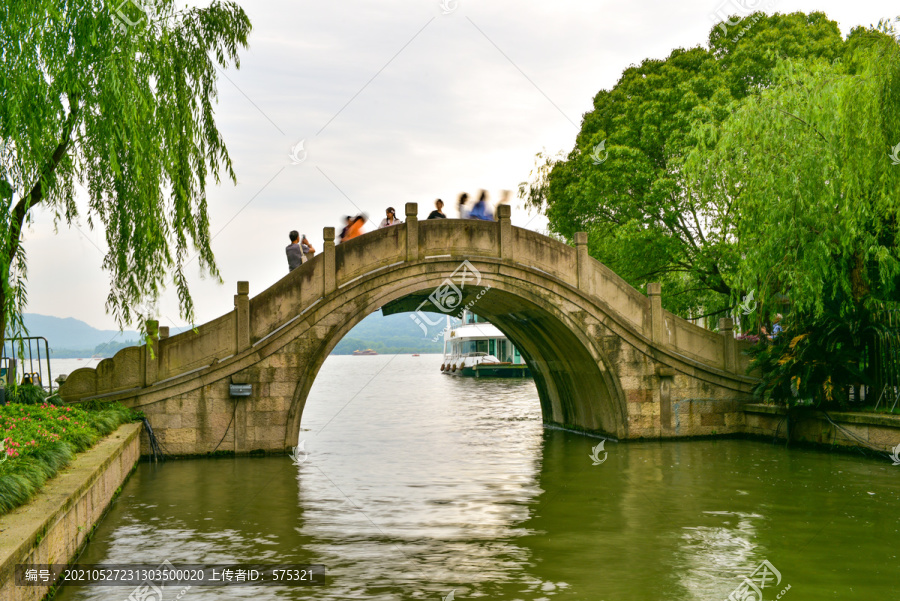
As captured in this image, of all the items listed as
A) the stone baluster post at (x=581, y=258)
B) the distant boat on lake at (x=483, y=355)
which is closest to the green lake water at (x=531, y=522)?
the stone baluster post at (x=581, y=258)

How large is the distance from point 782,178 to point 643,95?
9295mm

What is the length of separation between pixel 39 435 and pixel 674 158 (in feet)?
54.6

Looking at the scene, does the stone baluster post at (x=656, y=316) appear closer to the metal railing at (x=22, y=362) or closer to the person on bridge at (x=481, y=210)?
the person on bridge at (x=481, y=210)

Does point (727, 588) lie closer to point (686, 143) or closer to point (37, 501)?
point (37, 501)

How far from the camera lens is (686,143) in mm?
21109

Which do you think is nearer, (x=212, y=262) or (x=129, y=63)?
(x=129, y=63)

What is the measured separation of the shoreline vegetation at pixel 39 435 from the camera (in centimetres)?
739

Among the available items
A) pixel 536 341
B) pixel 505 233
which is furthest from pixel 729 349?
pixel 505 233

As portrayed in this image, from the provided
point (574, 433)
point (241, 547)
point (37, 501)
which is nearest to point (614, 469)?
point (574, 433)

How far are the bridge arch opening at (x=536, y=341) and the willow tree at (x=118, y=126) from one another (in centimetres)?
296

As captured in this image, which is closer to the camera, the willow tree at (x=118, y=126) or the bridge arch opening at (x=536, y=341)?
the willow tree at (x=118, y=126)

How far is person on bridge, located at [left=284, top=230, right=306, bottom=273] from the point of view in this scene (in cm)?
1741

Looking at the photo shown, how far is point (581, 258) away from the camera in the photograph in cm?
1712

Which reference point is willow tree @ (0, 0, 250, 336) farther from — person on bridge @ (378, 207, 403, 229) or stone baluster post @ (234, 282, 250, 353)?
person on bridge @ (378, 207, 403, 229)
